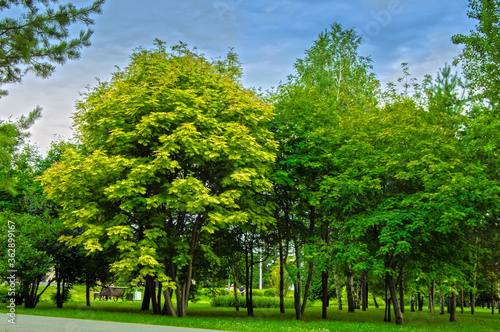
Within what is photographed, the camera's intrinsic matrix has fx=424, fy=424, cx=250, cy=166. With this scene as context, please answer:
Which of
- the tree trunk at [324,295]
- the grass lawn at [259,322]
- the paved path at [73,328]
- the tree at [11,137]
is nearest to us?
the tree at [11,137]

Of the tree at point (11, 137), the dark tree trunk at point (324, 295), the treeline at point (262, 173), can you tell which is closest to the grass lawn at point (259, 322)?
the dark tree trunk at point (324, 295)

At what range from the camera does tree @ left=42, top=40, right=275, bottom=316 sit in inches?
715

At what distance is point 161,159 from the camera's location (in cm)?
1828

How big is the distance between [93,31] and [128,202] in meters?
9.86

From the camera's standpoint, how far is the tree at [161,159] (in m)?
18.2

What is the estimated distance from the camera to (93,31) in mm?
9844

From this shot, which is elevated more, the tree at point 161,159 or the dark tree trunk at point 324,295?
the tree at point 161,159

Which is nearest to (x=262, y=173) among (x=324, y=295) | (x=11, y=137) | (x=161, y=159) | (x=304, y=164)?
(x=304, y=164)

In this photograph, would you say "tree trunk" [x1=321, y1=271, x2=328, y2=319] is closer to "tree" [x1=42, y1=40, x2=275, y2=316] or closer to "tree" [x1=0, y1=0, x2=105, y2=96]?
"tree" [x1=42, y1=40, x2=275, y2=316]

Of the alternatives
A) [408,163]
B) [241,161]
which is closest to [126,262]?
[241,161]

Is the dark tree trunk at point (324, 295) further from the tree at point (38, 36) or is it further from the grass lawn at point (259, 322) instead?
the tree at point (38, 36)

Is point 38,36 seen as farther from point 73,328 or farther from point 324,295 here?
point 324,295

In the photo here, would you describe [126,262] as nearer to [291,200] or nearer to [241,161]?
[241,161]

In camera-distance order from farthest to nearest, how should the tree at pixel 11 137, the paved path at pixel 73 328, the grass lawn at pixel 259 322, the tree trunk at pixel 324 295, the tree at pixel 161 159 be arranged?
the tree trunk at pixel 324 295 < the tree at pixel 161 159 < the grass lawn at pixel 259 322 < the paved path at pixel 73 328 < the tree at pixel 11 137
